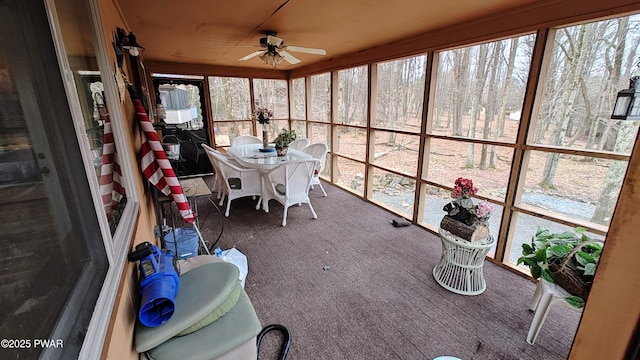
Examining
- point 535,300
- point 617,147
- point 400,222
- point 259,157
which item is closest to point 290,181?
point 259,157

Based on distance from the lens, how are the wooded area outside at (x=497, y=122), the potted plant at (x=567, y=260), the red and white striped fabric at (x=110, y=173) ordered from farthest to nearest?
1. the wooded area outside at (x=497, y=122)
2. the potted plant at (x=567, y=260)
3. the red and white striped fabric at (x=110, y=173)

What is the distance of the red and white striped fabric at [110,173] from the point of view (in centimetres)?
130

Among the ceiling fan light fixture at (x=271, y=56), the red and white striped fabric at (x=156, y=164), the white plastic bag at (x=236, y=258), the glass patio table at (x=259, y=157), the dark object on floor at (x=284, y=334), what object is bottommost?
the dark object on floor at (x=284, y=334)

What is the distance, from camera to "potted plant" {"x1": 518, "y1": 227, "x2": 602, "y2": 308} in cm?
153

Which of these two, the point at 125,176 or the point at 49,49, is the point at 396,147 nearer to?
the point at 125,176

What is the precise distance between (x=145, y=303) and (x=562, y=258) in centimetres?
230

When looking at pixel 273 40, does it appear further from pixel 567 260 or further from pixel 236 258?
pixel 567 260

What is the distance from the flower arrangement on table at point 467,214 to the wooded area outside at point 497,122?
0.55 m

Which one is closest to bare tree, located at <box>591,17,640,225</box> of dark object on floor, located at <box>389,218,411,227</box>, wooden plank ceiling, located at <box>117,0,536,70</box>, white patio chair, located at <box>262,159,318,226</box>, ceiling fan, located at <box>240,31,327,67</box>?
wooden plank ceiling, located at <box>117,0,536,70</box>

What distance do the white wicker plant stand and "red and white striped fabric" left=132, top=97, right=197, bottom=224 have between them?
204cm

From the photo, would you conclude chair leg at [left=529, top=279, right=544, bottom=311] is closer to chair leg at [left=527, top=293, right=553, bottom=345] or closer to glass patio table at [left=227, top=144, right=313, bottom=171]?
chair leg at [left=527, top=293, right=553, bottom=345]

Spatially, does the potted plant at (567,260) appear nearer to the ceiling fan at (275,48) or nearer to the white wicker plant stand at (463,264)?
the white wicker plant stand at (463,264)

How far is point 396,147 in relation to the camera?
204 inches

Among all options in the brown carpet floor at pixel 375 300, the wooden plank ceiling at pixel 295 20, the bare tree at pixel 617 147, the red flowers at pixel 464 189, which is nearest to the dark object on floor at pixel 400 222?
the brown carpet floor at pixel 375 300
